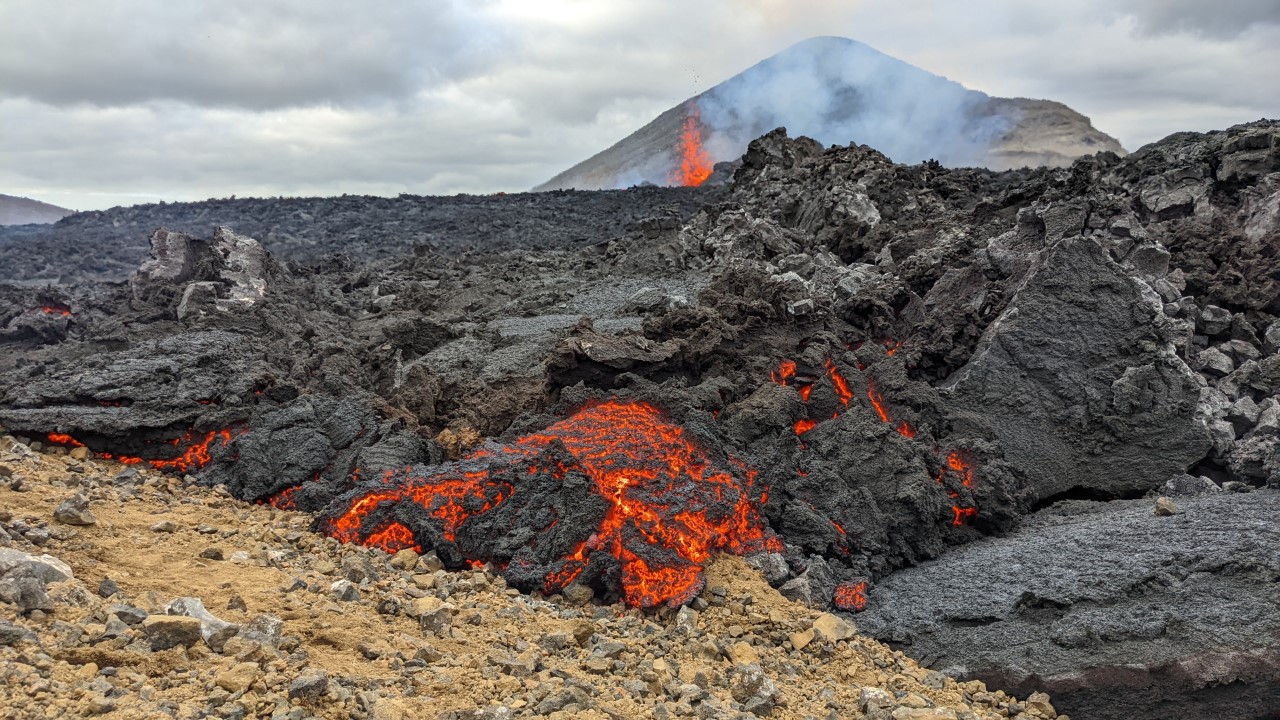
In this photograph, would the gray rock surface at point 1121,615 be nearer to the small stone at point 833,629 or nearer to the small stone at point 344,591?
the small stone at point 833,629

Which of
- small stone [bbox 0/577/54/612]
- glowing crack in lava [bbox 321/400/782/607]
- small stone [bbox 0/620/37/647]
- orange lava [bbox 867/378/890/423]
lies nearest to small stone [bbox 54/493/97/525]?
glowing crack in lava [bbox 321/400/782/607]

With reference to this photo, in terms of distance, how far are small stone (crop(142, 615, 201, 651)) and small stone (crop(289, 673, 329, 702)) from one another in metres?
0.61

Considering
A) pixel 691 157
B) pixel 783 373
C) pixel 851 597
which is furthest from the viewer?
pixel 691 157

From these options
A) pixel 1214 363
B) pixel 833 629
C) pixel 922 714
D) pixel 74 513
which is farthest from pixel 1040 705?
pixel 1214 363

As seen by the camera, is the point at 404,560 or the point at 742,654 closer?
the point at 742,654

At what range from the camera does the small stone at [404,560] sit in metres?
6.17

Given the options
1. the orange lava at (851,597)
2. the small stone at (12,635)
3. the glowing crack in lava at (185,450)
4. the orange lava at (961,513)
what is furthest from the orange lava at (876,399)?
the small stone at (12,635)

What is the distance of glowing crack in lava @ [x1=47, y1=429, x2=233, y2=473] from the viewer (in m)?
8.23

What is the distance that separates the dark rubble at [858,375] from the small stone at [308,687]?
8.01 feet

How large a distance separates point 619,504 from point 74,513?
12.6 feet

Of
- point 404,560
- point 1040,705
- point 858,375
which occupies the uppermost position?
point 858,375

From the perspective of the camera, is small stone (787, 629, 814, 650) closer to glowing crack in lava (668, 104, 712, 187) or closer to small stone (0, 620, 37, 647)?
small stone (0, 620, 37, 647)

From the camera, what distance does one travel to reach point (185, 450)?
846 centimetres

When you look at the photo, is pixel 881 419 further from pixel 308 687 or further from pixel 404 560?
pixel 308 687
